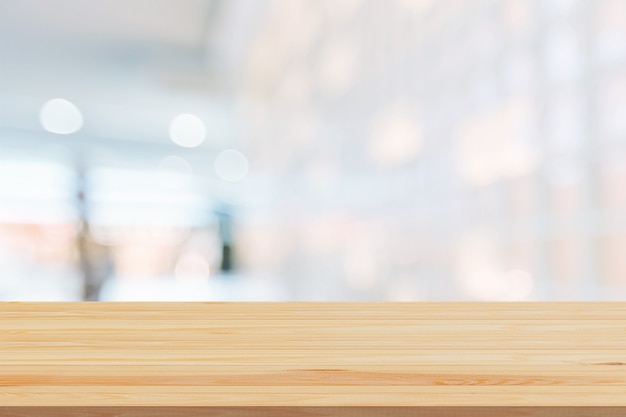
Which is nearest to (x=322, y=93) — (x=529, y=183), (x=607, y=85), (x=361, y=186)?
(x=361, y=186)

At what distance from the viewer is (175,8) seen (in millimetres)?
3012

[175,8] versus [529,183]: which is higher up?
[175,8]

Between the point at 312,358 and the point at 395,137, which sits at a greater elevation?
the point at 395,137

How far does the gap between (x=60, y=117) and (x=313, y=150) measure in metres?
1.89

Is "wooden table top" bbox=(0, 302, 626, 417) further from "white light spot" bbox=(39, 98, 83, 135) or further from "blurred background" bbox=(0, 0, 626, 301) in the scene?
"white light spot" bbox=(39, 98, 83, 135)

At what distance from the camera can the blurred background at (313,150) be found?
32.2 inches

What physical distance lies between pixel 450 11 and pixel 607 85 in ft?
1.64

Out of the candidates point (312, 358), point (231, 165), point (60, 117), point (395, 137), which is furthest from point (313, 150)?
point (312, 358)

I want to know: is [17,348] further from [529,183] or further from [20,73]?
→ [20,73]

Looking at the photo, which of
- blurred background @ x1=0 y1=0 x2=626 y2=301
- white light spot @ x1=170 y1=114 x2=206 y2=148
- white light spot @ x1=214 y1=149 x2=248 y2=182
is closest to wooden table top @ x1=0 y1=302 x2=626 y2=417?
blurred background @ x1=0 y1=0 x2=626 y2=301

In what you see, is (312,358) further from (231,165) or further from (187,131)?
(187,131)

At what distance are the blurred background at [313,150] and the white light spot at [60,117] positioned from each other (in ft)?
0.04

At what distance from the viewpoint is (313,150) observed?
6.97ft

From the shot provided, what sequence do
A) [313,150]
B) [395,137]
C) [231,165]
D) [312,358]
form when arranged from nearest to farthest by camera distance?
[312,358]
[395,137]
[313,150]
[231,165]
